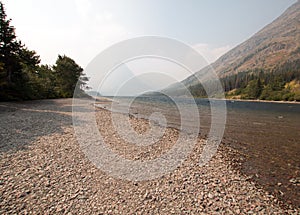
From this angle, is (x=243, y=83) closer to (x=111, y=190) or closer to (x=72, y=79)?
(x=72, y=79)

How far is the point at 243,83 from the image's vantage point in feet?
495

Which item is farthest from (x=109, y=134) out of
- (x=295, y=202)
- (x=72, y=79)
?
(x=72, y=79)

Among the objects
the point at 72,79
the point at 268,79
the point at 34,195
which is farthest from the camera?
the point at 268,79

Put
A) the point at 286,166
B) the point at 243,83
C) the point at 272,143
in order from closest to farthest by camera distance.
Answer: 1. the point at 286,166
2. the point at 272,143
3. the point at 243,83

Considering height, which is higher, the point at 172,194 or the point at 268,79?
the point at 268,79

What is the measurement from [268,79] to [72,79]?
528ft

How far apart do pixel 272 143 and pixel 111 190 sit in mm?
15110

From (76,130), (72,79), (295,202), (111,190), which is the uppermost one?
(72,79)

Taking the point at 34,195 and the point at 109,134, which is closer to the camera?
the point at 34,195

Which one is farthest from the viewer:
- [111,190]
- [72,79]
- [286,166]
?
[72,79]

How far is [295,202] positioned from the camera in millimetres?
5941

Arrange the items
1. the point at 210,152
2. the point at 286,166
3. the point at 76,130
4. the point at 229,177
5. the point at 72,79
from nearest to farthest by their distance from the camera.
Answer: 1. the point at 229,177
2. the point at 286,166
3. the point at 210,152
4. the point at 76,130
5. the point at 72,79

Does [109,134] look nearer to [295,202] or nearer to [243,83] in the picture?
[295,202]

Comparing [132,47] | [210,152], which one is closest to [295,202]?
[210,152]
